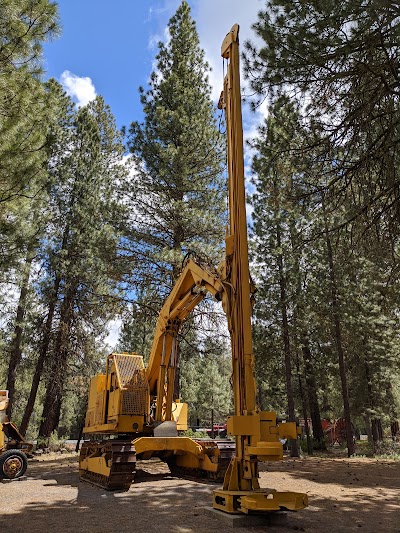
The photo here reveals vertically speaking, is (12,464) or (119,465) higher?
(119,465)

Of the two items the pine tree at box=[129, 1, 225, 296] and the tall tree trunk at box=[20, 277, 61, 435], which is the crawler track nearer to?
the pine tree at box=[129, 1, 225, 296]

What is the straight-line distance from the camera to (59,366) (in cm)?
1827

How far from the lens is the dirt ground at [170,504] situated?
5449mm

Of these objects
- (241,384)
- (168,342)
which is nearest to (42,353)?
Answer: (168,342)

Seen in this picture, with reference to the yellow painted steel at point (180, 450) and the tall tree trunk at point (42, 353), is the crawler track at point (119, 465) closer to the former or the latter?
the yellow painted steel at point (180, 450)

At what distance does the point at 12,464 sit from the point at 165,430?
154 inches

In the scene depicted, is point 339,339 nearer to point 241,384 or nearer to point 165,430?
point 165,430

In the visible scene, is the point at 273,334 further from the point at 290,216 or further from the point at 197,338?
the point at 290,216

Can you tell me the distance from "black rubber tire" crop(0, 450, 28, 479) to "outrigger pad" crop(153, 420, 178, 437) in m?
3.60

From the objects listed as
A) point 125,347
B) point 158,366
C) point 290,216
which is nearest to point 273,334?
point 290,216

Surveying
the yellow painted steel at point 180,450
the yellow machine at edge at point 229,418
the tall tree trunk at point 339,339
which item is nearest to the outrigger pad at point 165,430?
the yellow machine at edge at point 229,418

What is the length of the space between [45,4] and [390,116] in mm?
6812

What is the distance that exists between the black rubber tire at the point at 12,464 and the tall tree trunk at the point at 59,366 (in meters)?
7.93

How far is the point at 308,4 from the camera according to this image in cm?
665
